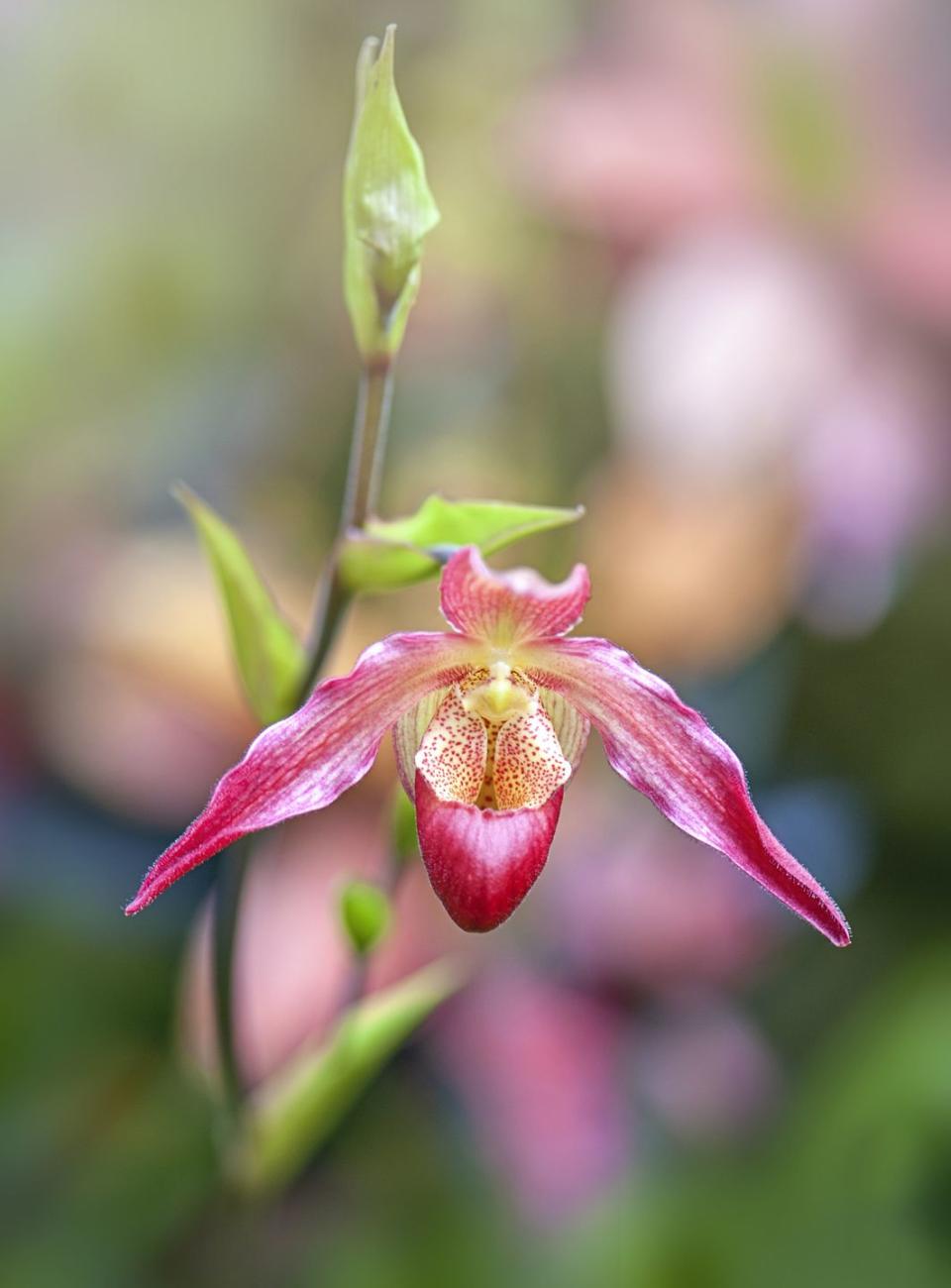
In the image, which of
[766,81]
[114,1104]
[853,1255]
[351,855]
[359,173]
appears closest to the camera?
[359,173]

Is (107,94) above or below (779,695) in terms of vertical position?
above

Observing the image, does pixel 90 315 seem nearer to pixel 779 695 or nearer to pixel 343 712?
pixel 779 695

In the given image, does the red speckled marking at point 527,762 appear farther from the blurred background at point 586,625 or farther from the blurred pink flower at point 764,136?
the blurred pink flower at point 764,136

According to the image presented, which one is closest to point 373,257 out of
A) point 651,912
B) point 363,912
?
point 363,912

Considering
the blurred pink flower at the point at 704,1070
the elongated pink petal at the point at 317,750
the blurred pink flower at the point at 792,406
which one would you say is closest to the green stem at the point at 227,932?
the elongated pink petal at the point at 317,750

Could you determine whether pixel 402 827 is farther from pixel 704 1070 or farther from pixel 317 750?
pixel 704 1070

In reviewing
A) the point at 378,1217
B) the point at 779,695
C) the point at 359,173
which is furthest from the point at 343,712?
the point at 779,695

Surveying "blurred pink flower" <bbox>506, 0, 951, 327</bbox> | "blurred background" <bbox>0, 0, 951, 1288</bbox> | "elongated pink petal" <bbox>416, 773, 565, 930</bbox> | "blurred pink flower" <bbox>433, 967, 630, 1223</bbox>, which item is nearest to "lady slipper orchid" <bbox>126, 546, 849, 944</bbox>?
"elongated pink petal" <bbox>416, 773, 565, 930</bbox>
